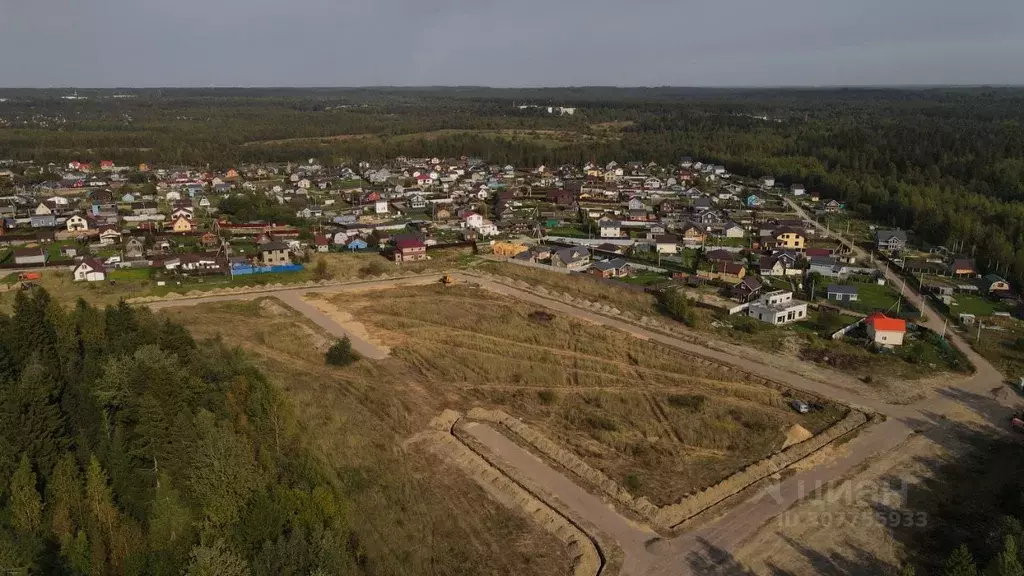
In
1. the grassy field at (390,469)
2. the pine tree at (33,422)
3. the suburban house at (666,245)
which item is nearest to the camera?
the pine tree at (33,422)

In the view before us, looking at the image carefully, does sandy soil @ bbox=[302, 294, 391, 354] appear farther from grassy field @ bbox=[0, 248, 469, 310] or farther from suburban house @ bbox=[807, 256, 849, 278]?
suburban house @ bbox=[807, 256, 849, 278]

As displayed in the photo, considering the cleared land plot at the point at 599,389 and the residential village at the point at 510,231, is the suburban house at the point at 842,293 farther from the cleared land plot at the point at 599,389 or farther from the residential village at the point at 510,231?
the cleared land plot at the point at 599,389

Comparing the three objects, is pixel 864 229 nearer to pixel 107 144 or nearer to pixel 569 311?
pixel 569 311

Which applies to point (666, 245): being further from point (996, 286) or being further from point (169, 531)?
point (169, 531)

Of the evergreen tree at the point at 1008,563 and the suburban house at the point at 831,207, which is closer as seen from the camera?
the evergreen tree at the point at 1008,563

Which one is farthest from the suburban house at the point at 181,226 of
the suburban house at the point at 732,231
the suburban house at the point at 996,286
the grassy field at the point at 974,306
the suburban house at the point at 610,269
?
the suburban house at the point at 996,286

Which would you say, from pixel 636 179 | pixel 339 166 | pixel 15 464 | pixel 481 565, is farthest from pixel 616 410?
pixel 339 166

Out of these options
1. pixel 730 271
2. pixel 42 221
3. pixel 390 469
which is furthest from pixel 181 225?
pixel 730 271
